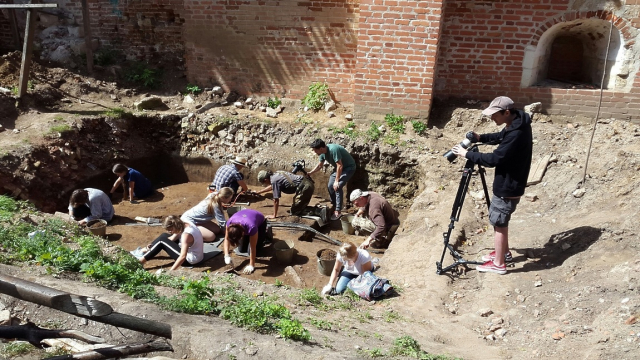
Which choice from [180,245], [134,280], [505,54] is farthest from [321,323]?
[505,54]

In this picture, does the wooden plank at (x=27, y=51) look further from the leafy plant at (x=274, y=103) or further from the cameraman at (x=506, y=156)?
the cameraman at (x=506, y=156)

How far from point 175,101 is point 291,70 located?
268cm

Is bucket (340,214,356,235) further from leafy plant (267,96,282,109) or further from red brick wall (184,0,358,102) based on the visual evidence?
leafy plant (267,96,282,109)

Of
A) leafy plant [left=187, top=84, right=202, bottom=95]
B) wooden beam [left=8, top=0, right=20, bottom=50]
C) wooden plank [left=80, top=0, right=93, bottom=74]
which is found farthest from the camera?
wooden beam [left=8, top=0, right=20, bottom=50]

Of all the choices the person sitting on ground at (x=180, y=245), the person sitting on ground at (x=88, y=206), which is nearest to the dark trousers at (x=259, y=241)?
the person sitting on ground at (x=180, y=245)

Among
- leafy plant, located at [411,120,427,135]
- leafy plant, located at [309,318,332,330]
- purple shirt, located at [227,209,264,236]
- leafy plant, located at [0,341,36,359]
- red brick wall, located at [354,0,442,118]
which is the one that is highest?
red brick wall, located at [354,0,442,118]

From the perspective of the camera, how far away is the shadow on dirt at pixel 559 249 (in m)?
6.31

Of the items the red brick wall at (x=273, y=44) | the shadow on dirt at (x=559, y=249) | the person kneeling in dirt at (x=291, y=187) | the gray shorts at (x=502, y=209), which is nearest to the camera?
the gray shorts at (x=502, y=209)

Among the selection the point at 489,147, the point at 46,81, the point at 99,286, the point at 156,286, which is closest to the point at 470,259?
the point at 489,147

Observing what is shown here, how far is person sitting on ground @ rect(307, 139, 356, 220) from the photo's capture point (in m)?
9.07

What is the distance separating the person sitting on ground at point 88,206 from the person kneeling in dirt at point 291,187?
2.62 meters

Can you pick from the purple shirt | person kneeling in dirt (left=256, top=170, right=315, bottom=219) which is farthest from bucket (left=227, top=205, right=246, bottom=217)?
the purple shirt

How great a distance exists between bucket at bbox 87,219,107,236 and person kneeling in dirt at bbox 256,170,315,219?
2630mm

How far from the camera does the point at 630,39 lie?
940cm
